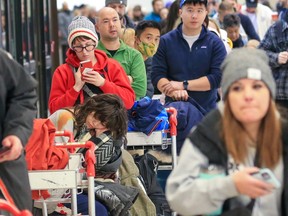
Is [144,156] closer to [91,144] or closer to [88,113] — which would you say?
[88,113]

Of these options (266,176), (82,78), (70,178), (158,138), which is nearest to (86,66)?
(82,78)

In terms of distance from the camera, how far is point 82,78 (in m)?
9.15

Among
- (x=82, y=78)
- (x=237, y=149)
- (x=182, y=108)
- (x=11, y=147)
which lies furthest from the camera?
(x=182, y=108)

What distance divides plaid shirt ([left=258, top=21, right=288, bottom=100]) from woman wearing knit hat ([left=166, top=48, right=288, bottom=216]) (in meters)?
4.54

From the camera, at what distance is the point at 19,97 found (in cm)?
617

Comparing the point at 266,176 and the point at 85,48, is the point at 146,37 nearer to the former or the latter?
the point at 85,48

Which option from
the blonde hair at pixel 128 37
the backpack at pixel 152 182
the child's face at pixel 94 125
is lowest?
the backpack at pixel 152 182

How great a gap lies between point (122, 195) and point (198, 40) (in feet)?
8.43

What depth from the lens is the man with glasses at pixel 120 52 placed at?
1040cm

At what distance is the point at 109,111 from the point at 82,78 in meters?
0.67

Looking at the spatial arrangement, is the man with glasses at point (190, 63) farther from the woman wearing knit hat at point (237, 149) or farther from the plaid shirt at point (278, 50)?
the woman wearing knit hat at point (237, 149)

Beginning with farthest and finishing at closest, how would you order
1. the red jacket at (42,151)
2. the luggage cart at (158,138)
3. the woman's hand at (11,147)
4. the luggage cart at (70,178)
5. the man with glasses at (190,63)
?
the man with glasses at (190,63)
the luggage cart at (158,138)
the red jacket at (42,151)
the luggage cart at (70,178)
the woman's hand at (11,147)

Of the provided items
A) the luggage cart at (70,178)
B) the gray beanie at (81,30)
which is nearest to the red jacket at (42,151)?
the luggage cart at (70,178)

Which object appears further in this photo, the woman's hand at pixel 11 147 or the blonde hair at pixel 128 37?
the blonde hair at pixel 128 37
